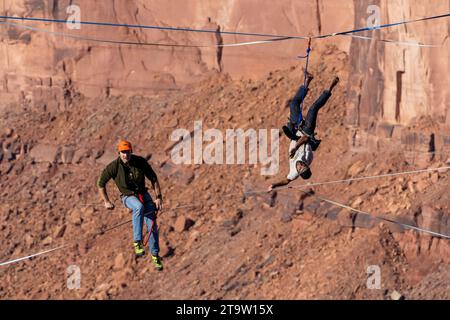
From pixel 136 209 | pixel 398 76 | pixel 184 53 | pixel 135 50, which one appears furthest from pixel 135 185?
pixel 135 50

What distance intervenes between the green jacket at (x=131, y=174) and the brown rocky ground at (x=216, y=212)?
→ 10.0m

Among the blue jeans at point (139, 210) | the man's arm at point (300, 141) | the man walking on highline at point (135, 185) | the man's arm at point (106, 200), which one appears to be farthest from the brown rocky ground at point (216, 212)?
the man's arm at point (106, 200)

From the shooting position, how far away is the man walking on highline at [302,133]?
2800cm

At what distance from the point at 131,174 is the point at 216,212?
15.3 meters

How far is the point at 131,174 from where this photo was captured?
27062 millimetres

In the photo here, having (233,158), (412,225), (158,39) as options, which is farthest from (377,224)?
(158,39)

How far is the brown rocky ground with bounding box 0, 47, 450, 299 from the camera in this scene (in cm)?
3694

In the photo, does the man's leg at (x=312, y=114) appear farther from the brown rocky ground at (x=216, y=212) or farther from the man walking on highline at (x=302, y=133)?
the brown rocky ground at (x=216, y=212)

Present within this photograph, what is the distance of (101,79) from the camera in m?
49.0

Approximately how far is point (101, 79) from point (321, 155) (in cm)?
1027

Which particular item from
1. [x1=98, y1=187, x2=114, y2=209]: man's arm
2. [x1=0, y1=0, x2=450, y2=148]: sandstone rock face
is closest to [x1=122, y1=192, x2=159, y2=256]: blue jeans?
[x1=98, y1=187, x2=114, y2=209]: man's arm
